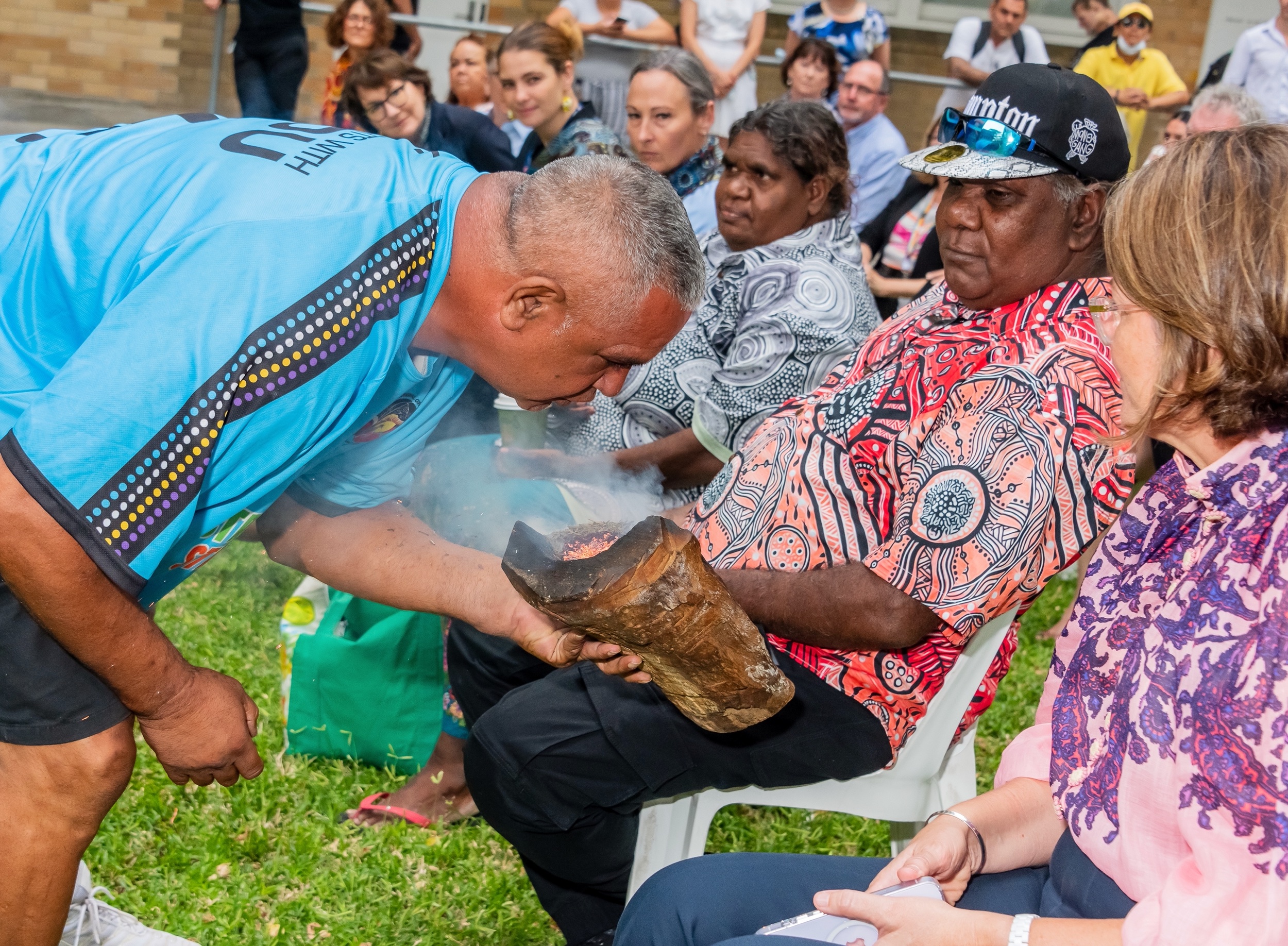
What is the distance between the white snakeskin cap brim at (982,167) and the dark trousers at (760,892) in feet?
4.53

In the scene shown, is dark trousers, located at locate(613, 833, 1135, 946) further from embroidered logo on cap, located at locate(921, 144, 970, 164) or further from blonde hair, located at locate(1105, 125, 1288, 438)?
embroidered logo on cap, located at locate(921, 144, 970, 164)

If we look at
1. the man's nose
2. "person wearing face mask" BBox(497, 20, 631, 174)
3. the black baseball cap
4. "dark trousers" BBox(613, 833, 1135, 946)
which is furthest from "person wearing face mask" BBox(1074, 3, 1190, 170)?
"dark trousers" BBox(613, 833, 1135, 946)

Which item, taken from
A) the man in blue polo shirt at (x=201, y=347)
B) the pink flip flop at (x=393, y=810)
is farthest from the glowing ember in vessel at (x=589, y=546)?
the pink flip flop at (x=393, y=810)

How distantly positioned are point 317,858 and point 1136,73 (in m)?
7.62

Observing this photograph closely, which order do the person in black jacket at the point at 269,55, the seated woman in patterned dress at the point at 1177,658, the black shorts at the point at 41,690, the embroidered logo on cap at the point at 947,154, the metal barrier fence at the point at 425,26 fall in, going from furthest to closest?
the metal barrier fence at the point at 425,26
the person in black jacket at the point at 269,55
the embroidered logo on cap at the point at 947,154
the black shorts at the point at 41,690
the seated woman in patterned dress at the point at 1177,658

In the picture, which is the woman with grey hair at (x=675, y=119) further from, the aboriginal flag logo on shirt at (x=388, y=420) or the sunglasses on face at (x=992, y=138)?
the aboriginal flag logo on shirt at (x=388, y=420)

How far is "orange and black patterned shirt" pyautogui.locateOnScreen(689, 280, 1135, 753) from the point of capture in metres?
2.12

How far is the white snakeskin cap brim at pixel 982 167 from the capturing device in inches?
98.0

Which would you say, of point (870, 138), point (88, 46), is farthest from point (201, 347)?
point (88, 46)

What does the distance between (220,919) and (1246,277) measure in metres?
2.51

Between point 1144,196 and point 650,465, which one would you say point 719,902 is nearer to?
point 1144,196

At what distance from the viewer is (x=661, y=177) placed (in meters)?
2.09

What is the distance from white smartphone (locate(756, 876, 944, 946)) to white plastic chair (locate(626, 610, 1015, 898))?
761mm

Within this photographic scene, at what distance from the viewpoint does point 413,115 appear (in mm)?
5988
